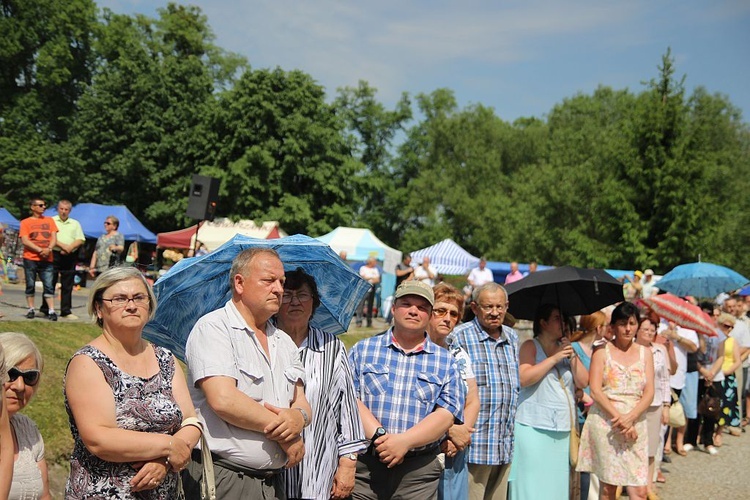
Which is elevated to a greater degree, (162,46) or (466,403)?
(162,46)

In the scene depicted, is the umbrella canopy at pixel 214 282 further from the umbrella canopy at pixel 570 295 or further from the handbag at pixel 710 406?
the handbag at pixel 710 406

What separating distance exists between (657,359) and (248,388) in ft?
19.5

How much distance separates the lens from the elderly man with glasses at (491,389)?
5172 millimetres

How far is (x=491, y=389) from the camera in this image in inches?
204

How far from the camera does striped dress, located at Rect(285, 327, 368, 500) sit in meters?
3.85

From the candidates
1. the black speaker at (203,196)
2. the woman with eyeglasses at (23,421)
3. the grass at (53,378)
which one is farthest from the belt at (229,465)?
the black speaker at (203,196)

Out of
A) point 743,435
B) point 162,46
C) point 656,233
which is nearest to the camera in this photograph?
point 743,435

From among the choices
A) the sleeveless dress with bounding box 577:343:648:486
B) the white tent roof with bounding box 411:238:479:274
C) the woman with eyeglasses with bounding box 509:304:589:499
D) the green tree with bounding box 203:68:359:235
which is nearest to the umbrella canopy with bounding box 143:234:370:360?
the woman with eyeglasses with bounding box 509:304:589:499

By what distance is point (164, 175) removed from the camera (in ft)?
136

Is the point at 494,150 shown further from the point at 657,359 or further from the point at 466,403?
the point at 466,403

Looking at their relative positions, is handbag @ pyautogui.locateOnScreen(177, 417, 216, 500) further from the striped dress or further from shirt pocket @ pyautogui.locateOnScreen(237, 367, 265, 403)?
the striped dress

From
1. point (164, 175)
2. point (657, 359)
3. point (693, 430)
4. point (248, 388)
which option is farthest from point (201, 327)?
point (164, 175)

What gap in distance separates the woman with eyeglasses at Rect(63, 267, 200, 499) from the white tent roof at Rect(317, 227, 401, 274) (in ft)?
72.9

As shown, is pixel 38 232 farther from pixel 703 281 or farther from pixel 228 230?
pixel 228 230
